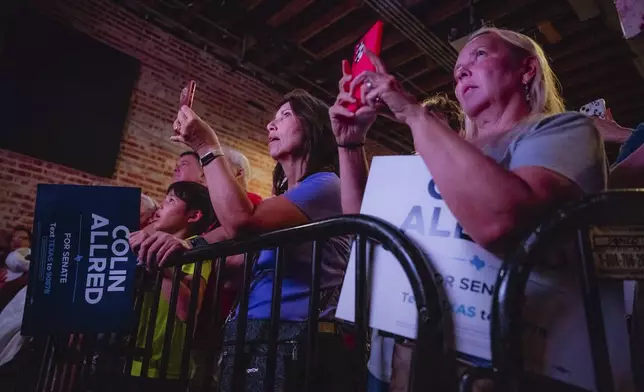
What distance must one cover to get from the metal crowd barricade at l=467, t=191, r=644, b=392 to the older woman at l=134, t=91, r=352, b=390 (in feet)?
1.94

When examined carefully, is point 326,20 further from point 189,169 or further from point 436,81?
point 189,169

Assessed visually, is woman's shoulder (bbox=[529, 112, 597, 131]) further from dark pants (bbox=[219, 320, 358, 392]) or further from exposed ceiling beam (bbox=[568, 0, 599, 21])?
exposed ceiling beam (bbox=[568, 0, 599, 21])

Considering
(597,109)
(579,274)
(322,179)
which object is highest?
(597,109)

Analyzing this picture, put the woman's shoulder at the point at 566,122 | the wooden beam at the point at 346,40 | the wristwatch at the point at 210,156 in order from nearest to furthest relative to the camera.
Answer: the woman's shoulder at the point at 566,122 < the wristwatch at the point at 210,156 < the wooden beam at the point at 346,40

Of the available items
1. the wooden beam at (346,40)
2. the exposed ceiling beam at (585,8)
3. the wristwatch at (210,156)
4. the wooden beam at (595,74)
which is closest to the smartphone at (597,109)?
the wristwatch at (210,156)

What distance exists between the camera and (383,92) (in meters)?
0.99

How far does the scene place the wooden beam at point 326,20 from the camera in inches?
199

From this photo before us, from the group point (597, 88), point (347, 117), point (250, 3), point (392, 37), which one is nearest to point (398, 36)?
point (392, 37)

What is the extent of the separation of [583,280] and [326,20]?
524cm

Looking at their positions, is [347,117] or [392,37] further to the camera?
[392,37]

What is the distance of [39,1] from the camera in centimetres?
476

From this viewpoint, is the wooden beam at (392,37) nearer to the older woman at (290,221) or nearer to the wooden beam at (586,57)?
the wooden beam at (586,57)

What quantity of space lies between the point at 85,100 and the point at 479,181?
204 inches

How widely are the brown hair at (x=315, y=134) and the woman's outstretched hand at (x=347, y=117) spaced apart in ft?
1.33
